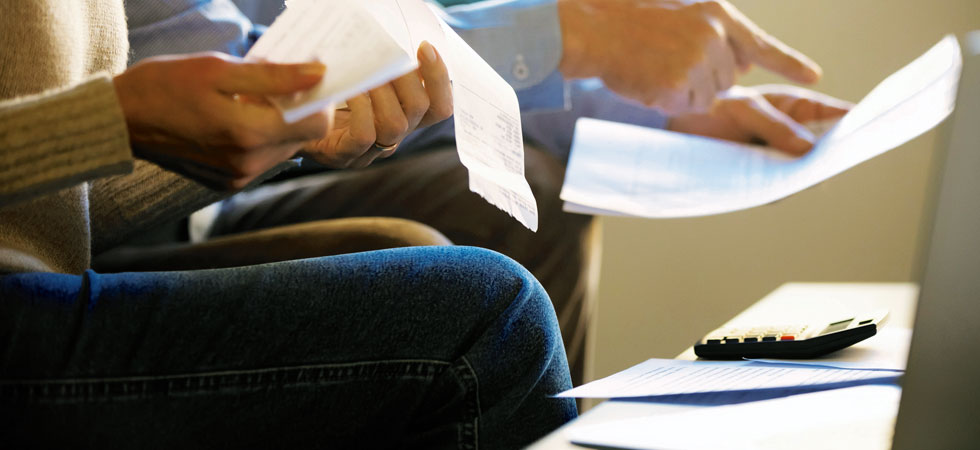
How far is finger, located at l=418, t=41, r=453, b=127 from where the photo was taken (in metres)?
0.53

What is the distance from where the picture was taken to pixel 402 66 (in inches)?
14.5

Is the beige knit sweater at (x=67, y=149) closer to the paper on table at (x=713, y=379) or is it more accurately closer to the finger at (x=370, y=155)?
the finger at (x=370, y=155)

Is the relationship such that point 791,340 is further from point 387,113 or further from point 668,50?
point 668,50

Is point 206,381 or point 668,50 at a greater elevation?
point 668,50

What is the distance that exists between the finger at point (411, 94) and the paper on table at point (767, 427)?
26cm

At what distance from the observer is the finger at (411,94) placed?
57cm

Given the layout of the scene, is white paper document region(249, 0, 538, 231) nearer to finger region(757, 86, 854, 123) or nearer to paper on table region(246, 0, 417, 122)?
paper on table region(246, 0, 417, 122)

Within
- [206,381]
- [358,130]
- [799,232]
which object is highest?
[358,130]

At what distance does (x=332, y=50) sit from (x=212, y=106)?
0.06 m

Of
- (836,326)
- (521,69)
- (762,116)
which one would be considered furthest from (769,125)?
(836,326)

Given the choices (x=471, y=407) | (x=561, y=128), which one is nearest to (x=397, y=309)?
(x=471, y=407)

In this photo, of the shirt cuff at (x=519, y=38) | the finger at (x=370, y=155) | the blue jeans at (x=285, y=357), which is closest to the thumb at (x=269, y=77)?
the blue jeans at (x=285, y=357)

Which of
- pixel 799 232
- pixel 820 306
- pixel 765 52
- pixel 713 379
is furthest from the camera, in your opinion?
pixel 799 232

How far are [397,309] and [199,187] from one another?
0.25m
